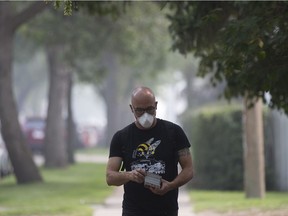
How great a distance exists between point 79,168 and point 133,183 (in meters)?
22.8

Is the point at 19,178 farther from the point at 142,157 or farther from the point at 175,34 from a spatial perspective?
the point at 142,157

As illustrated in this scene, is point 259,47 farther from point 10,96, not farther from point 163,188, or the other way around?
point 10,96

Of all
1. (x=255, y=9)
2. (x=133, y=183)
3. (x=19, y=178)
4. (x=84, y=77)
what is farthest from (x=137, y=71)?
(x=133, y=183)

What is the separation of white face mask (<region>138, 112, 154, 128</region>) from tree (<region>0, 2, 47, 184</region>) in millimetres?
13577

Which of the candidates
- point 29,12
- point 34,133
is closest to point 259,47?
point 29,12

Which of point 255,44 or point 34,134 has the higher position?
point 34,134

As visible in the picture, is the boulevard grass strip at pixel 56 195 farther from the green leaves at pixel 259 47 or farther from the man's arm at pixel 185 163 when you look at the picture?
the man's arm at pixel 185 163

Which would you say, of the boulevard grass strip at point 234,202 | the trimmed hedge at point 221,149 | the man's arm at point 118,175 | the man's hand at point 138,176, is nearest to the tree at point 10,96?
the trimmed hedge at point 221,149

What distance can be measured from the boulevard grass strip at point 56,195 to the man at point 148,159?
760 centimetres

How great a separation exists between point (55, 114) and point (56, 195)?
1063 centimetres

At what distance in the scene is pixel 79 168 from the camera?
28672mm

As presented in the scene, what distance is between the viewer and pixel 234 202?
50.5ft

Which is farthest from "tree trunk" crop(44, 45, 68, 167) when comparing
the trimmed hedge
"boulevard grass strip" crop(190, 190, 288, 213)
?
"boulevard grass strip" crop(190, 190, 288, 213)


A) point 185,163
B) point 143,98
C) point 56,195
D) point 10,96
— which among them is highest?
point 10,96
